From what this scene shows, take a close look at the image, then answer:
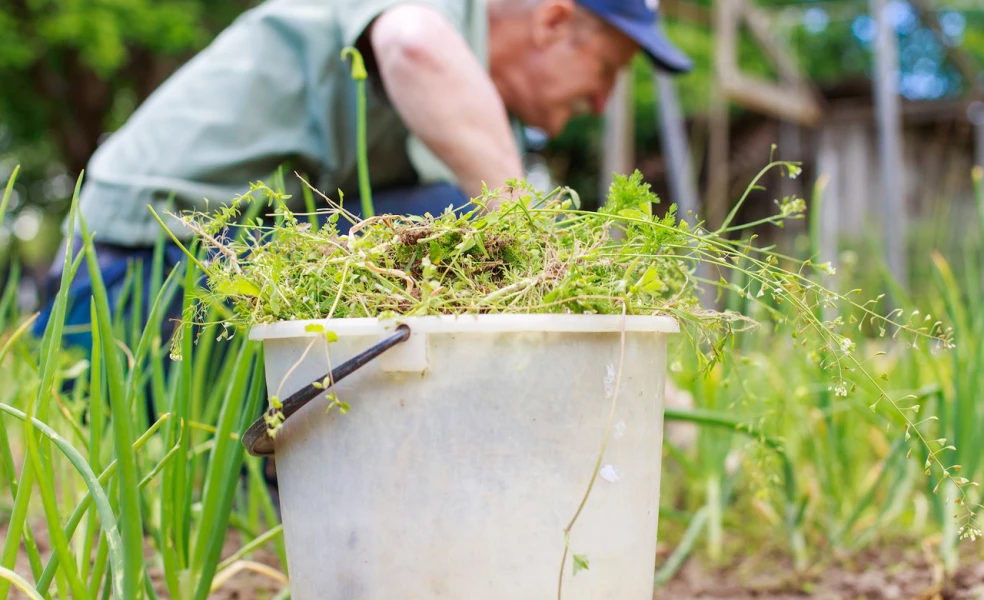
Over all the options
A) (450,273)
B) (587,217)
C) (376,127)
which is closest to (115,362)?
(450,273)

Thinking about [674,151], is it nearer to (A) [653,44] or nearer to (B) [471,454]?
(A) [653,44]

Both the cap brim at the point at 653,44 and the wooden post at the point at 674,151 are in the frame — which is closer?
the cap brim at the point at 653,44

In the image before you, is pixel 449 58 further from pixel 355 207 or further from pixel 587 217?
pixel 587 217

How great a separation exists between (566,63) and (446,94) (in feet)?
1.86

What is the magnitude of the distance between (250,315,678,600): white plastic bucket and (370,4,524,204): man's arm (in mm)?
657

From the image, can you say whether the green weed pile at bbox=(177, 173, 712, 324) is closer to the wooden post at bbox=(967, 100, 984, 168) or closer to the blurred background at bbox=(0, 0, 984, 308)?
the blurred background at bbox=(0, 0, 984, 308)

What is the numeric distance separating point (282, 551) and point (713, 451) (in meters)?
0.68

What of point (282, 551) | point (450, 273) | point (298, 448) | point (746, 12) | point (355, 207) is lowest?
point (282, 551)

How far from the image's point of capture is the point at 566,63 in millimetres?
1686

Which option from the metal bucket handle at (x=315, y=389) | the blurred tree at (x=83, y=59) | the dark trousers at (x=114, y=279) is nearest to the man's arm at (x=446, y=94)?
the dark trousers at (x=114, y=279)

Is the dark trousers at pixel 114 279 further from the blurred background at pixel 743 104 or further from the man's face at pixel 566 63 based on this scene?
the blurred background at pixel 743 104

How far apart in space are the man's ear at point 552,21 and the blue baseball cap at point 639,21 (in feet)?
0.12

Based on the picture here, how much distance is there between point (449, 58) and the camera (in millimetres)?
1194

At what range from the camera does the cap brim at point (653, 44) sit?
63.2 inches
